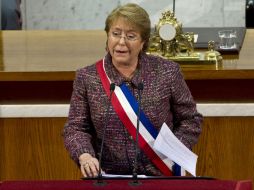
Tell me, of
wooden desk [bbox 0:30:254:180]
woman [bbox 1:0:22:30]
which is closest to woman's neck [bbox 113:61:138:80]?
wooden desk [bbox 0:30:254:180]

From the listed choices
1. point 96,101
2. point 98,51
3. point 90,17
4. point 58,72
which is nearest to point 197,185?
point 96,101

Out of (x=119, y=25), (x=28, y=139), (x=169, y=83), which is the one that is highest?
(x=119, y=25)

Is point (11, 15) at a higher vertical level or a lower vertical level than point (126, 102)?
higher

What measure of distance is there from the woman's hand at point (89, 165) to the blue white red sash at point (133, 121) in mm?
160

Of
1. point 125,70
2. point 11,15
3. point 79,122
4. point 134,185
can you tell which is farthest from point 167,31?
point 11,15

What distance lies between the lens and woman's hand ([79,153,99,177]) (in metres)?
2.36

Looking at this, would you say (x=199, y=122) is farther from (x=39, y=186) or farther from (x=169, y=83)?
(x=39, y=186)

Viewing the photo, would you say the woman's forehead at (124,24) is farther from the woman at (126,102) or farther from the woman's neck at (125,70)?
the woman's neck at (125,70)

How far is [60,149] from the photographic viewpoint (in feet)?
11.3

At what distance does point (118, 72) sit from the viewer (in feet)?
8.39

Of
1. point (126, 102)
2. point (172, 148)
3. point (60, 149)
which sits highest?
point (126, 102)

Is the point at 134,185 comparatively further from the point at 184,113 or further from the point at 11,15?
the point at 11,15

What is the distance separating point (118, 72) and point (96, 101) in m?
0.12

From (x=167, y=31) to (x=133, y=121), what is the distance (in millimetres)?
1069
